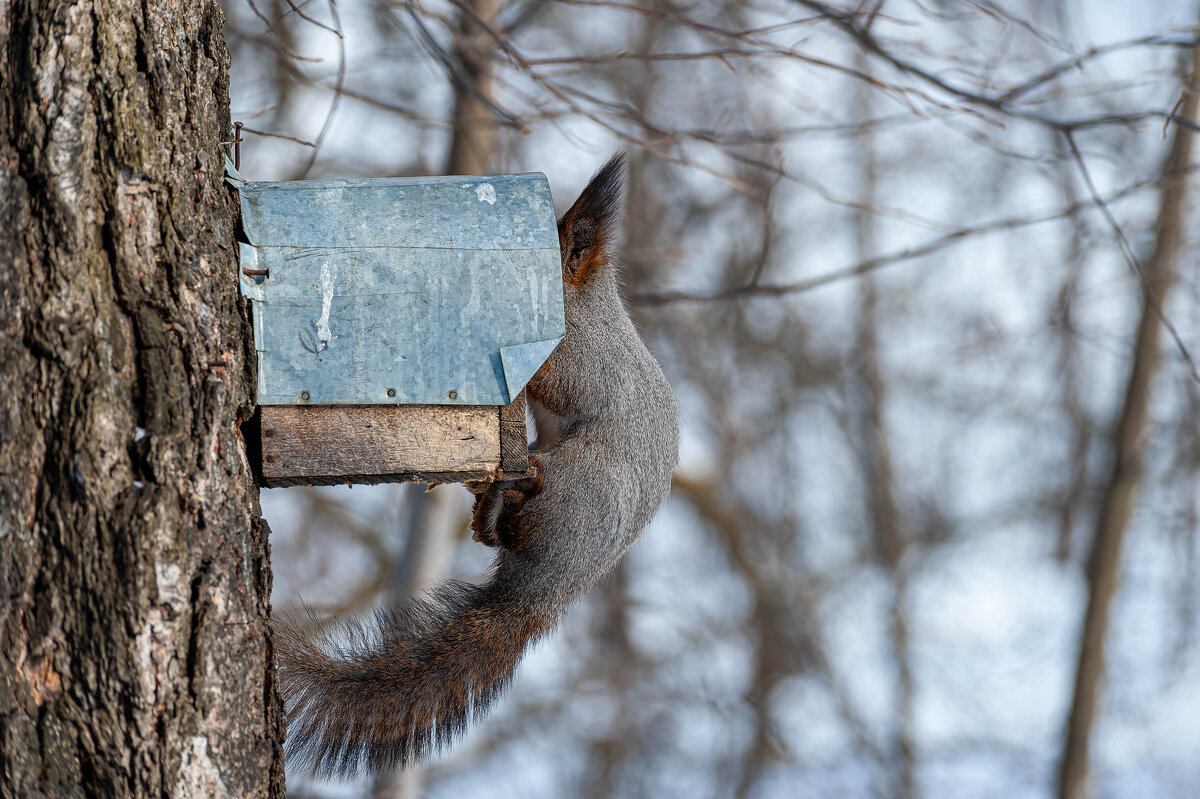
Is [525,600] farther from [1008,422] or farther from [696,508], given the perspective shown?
[1008,422]

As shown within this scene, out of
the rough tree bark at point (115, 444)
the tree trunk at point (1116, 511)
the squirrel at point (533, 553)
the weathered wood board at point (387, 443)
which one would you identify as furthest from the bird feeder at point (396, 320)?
the tree trunk at point (1116, 511)

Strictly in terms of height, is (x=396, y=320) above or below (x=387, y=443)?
above

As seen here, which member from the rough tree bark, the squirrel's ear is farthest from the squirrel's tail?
the squirrel's ear

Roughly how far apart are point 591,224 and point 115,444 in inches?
45.6

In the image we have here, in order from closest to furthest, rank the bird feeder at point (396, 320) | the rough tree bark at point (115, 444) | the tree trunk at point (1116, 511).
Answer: the rough tree bark at point (115, 444)
the bird feeder at point (396, 320)
the tree trunk at point (1116, 511)

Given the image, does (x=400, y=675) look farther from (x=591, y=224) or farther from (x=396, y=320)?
(x=591, y=224)

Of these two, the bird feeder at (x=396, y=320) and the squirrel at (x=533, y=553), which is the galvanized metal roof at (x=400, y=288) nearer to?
the bird feeder at (x=396, y=320)

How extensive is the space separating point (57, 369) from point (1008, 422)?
6949 millimetres

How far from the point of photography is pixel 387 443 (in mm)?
1632

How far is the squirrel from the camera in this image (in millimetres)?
1819

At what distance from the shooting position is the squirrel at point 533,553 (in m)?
1.82

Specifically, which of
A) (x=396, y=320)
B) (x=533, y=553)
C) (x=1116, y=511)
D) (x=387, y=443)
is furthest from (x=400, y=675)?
(x=1116, y=511)

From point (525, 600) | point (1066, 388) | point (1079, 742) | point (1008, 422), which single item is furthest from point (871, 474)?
point (525, 600)

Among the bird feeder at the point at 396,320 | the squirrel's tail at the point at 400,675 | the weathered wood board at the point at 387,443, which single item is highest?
the bird feeder at the point at 396,320
